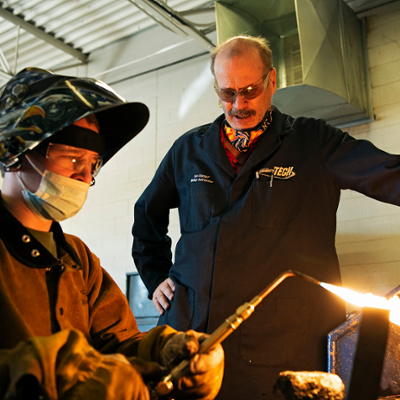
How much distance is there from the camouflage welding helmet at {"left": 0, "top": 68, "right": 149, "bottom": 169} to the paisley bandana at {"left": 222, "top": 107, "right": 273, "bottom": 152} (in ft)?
2.56

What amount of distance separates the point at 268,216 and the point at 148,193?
0.65 metres

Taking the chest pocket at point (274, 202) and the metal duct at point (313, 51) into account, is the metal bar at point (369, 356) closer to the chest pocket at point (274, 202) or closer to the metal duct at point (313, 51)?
the chest pocket at point (274, 202)

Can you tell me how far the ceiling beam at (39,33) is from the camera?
4.16 meters

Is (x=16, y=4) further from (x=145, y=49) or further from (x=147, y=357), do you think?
(x=147, y=357)

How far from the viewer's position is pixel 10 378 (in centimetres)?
79

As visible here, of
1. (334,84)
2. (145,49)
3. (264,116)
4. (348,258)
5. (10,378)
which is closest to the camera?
(10,378)

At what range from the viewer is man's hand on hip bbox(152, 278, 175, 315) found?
1.95 m

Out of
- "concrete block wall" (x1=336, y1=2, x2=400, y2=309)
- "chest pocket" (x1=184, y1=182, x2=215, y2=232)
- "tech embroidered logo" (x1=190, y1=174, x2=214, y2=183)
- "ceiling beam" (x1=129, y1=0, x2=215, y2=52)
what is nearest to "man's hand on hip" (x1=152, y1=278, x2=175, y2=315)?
"chest pocket" (x1=184, y1=182, x2=215, y2=232)

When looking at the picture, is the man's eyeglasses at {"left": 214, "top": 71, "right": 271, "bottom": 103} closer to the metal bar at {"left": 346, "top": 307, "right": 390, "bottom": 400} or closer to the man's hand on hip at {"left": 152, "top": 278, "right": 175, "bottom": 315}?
the man's hand on hip at {"left": 152, "top": 278, "right": 175, "bottom": 315}

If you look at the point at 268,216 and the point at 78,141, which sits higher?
the point at 78,141

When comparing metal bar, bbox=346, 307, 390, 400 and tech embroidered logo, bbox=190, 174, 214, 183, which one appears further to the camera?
tech embroidered logo, bbox=190, 174, 214, 183

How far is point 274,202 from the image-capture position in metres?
1.83

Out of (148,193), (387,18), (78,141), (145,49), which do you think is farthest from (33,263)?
(145,49)

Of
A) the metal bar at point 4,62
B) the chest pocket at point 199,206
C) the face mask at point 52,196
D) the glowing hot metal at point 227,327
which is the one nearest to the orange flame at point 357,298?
the glowing hot metal at point 227,327
